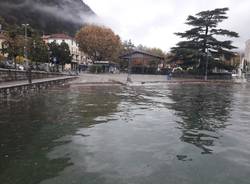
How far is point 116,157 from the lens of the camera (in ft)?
22.6

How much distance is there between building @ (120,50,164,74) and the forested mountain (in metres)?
68.8

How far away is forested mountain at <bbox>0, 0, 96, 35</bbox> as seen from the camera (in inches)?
5371

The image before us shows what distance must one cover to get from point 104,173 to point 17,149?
104 inches

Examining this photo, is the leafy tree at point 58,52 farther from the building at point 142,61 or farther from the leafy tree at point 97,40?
the building at point 142,61

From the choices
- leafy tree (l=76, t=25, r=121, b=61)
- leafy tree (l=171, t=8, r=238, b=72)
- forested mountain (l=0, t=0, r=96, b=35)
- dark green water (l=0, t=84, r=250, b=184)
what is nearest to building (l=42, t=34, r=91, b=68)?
leafy tree (l=76, t=25, r=121, b=61)

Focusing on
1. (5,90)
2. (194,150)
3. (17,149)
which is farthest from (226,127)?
(5,90)

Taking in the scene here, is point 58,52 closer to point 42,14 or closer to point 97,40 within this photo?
point 97,40

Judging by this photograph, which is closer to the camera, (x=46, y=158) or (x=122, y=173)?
(x=122, y=173)

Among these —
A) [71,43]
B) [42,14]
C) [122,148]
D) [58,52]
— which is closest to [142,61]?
[58,52]

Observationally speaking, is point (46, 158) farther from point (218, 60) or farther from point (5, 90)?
point (218, 60)

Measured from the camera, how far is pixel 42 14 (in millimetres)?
159875

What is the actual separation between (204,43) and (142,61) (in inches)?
898

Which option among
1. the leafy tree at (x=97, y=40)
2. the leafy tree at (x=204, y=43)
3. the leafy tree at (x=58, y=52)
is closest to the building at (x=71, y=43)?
the leafy tree at (x=97, y=40)

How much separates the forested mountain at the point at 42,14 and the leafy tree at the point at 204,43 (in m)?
88.6
